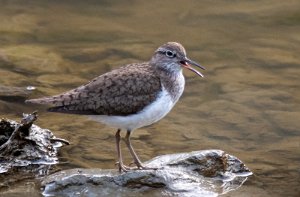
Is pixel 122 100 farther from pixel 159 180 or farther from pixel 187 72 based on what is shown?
pixel 187 72

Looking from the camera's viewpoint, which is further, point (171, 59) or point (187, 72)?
point (187, 72)

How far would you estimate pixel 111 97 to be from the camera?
7738mm

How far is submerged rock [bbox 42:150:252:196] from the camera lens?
7.71 meters

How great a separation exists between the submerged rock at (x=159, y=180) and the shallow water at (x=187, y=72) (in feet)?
0.81

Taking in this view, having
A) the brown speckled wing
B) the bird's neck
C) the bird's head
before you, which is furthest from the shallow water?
the bird's head

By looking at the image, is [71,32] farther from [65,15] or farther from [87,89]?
[87,89]

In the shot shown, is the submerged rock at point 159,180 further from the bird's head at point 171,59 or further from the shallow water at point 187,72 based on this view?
the bird's head at point 171,59

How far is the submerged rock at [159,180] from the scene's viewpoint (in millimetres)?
7711

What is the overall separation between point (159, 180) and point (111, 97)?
94 centimetres

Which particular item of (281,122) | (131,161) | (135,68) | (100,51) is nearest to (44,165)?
(131,161)

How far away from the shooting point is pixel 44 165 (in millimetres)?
8781

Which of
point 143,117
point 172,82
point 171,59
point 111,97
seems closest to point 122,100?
point 111,97

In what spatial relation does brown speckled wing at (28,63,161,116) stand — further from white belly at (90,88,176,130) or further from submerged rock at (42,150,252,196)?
submerged rock at (42,150,252,196)

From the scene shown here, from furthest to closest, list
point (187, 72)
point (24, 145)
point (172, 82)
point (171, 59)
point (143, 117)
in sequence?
point (187, 72)
point (24, 145)
point (171, 59)
point (172, 82)
point (143, 117)
